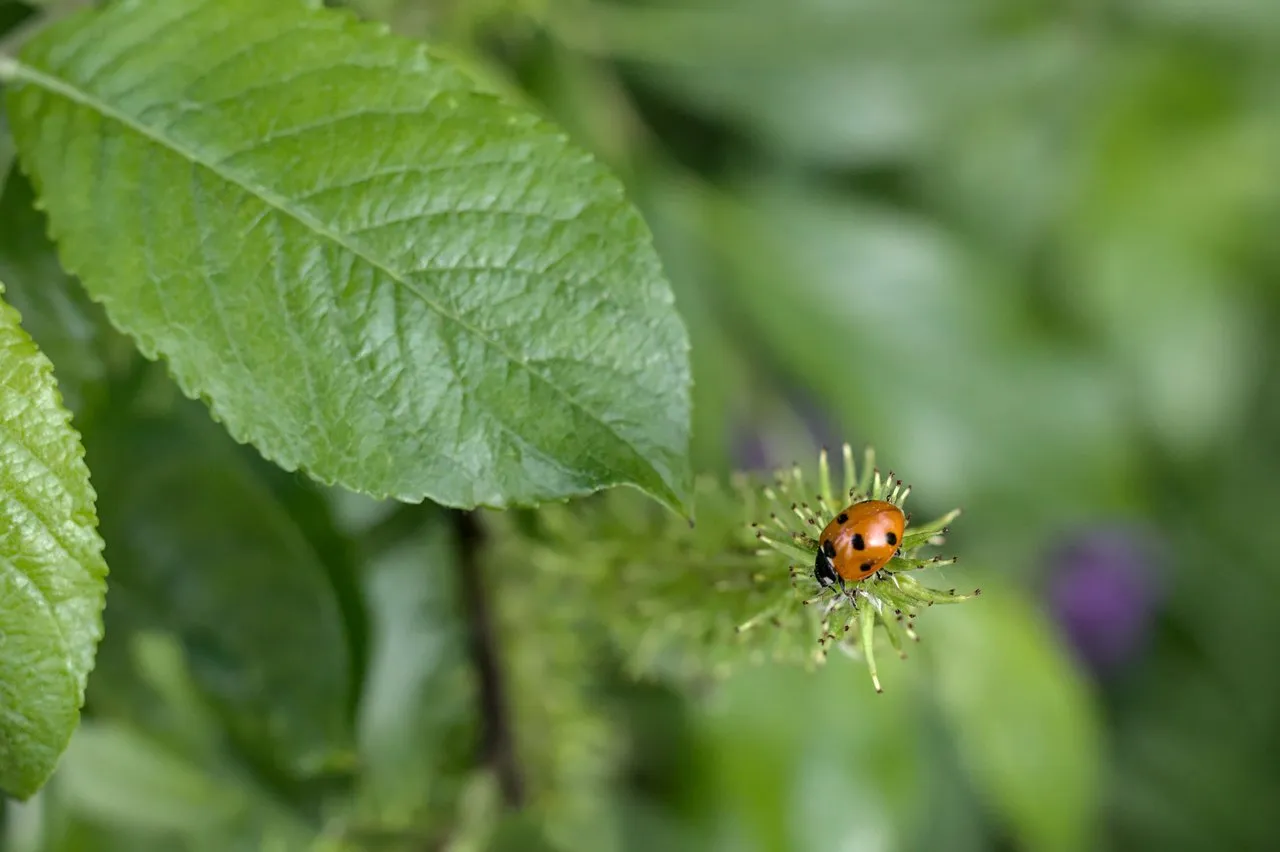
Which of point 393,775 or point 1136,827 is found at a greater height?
point 1136,827

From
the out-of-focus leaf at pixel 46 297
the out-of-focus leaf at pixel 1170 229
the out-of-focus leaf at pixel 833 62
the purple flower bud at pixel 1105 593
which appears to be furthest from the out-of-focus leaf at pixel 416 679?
the purple flower bud at pixel 1105 593

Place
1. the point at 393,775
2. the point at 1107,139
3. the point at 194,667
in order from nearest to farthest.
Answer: the point at 194,667 < the point at 393,775 < the point at 1107,139

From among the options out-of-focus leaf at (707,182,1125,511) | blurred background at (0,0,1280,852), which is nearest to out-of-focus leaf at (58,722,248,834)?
blurred background at (0,0,1280,852)

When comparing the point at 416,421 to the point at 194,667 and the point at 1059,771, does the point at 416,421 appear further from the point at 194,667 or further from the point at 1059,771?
the point at 1059,771

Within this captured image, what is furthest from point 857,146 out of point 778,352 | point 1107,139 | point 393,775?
point 393,775

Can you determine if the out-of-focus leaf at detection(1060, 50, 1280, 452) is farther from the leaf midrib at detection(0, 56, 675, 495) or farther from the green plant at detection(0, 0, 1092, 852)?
the leaf midrib at detection(0, 56, 675, 495)

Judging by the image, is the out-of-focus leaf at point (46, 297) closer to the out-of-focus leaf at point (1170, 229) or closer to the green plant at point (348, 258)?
the green plant at point (348, 258)

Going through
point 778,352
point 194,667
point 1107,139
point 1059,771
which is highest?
point 1107,139
